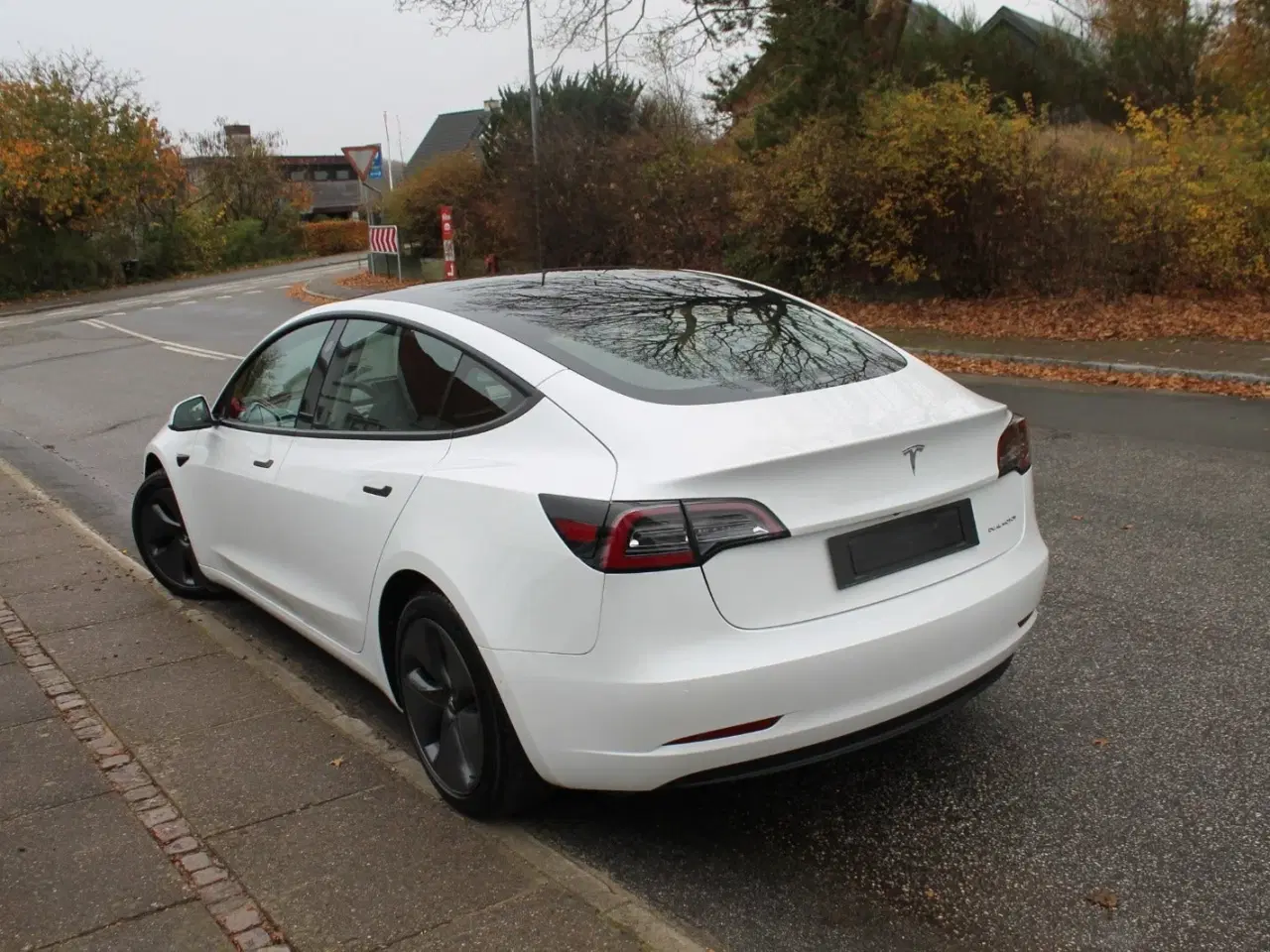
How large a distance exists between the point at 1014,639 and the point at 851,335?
117 centimetres

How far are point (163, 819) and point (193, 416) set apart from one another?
2146mm

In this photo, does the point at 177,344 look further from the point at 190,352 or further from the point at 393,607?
the point at 393,607

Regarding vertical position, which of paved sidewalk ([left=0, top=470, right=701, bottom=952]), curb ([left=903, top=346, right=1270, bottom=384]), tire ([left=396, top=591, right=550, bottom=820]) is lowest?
paved sidewalk ([left=0, top=470, right=701, bottom=952])

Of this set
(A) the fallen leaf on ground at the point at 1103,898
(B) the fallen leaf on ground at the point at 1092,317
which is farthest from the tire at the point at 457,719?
(B) the fallen leaf on ground at the point at 1092,317

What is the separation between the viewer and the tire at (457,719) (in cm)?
324

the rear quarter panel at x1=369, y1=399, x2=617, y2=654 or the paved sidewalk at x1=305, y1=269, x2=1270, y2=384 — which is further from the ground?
the rear quarter panel at x1=369, y1=399, x2=617, y2=654

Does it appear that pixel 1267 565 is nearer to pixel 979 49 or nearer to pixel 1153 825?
pixel 1153 825

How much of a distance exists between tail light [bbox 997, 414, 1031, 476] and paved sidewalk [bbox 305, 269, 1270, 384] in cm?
840

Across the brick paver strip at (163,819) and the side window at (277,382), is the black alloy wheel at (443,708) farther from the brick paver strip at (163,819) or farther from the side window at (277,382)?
the side window at (277,382)

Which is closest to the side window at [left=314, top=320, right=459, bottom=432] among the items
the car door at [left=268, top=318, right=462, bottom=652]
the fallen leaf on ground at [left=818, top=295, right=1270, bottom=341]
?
the car door at [left=268, top=318, right=462, bottom=652]

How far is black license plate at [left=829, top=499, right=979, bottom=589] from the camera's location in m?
3.00

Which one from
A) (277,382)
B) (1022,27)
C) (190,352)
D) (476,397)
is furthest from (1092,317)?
(1022,27)

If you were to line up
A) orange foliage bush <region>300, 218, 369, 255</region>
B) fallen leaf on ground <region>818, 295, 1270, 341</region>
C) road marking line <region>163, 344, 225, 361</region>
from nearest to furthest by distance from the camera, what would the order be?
fallen leaf on ground <region>818, 295, 1270, 341</region> < road marking line <region>163, 344, 225, 361</region> < orange foliage bush <region>300, 218, 369, 255</region>

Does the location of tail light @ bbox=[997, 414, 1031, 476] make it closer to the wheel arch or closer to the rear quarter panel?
the rear quarter panel
